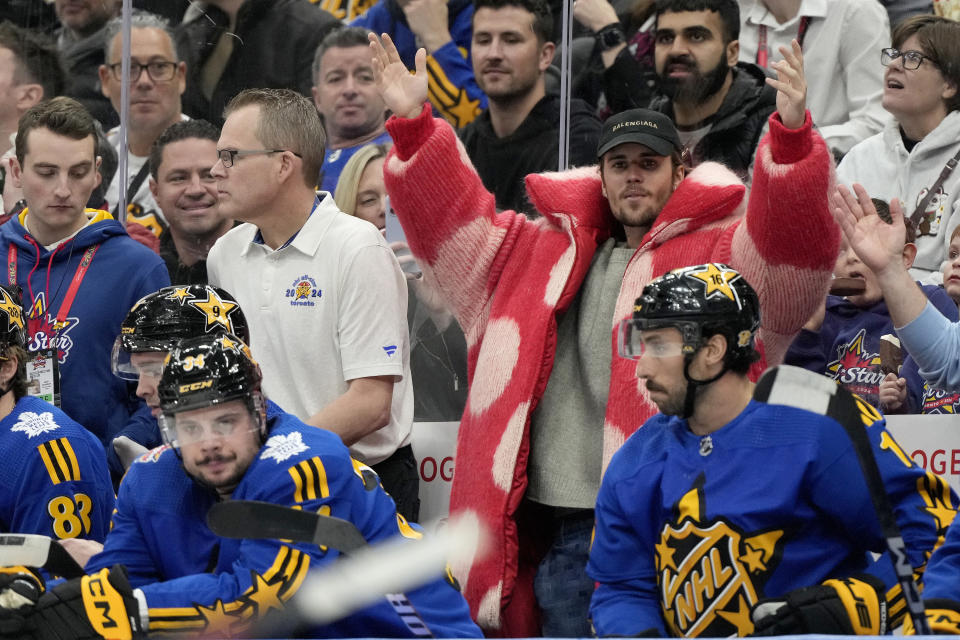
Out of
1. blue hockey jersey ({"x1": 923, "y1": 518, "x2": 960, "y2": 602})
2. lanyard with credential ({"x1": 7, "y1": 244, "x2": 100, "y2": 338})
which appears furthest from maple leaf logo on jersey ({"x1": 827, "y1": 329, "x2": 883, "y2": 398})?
lanyard with credential ({"x1": 7, "y1": 244, "x2": 100, "y2": 338})

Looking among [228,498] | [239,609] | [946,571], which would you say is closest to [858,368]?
[946,571]

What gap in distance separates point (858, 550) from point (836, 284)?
1376 mm

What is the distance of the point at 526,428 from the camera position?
3539mm

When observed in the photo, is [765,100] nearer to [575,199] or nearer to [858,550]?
[575,199]

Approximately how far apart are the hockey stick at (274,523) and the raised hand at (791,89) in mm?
1419

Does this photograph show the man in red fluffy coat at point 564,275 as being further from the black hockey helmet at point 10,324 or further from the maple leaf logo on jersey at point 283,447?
the black hockey helmet at point 10,324

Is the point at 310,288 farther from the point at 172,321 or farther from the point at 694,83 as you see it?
the point at 694,83

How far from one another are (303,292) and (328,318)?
10 cm

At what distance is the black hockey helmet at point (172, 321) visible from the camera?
340cm

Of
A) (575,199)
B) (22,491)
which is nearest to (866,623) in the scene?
(575,199)

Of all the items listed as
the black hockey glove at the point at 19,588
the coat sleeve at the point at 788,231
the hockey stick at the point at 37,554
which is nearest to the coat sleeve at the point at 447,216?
the coat sleeve at the point at 788,231

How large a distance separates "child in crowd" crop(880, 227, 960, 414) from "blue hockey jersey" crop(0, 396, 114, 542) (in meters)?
2.09

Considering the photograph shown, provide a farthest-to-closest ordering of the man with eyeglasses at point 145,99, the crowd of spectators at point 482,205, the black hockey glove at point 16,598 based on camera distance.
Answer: the man with eyeglasses at point 145,99
the crowd of spectators at point 482,205
the black hockey glove at point 16,598

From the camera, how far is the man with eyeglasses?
4.74 metres
